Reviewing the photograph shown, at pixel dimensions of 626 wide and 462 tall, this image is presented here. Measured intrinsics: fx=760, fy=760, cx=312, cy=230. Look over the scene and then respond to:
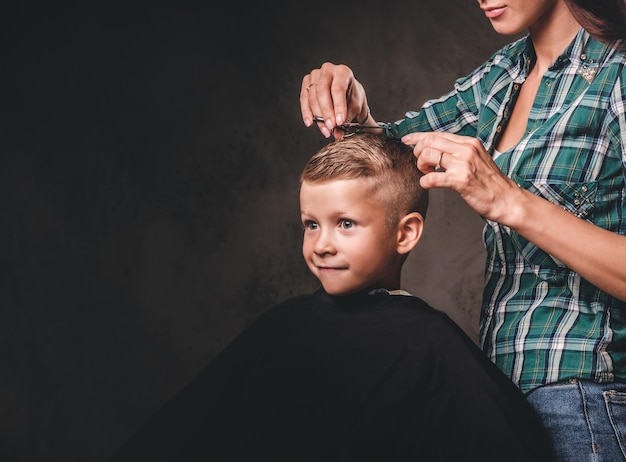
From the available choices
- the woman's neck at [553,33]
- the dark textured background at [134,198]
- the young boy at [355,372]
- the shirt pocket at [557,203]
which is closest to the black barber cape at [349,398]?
the young boy at [355,372]

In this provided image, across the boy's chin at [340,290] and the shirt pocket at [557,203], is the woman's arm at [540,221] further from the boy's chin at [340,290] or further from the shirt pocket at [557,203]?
the boy's chin at [340,290]

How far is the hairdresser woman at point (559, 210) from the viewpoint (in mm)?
1417

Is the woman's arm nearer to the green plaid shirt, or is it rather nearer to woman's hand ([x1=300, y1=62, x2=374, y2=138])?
the green plaid shirt

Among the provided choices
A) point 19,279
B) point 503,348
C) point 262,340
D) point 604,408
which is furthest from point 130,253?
point 604,408

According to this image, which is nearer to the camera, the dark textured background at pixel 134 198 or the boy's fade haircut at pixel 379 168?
the boy's fade haircut at pixel 379 168

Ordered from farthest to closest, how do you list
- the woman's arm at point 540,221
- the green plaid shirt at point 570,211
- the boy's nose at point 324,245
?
1. the boy's nose at point 324,245
2. the green plaid shirt at point 570,211
3. the woman's arm at point 540,221

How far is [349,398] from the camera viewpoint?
1561mm

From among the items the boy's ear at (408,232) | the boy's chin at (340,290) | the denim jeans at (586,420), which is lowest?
the denim jeans at (586,420)

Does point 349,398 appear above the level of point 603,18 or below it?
below

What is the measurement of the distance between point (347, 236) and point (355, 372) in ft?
0.98

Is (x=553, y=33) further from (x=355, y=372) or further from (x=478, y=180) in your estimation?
(x=355, y=372)

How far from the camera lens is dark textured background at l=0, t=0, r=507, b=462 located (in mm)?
3348

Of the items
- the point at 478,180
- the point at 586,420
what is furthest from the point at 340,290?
the point at 586,420

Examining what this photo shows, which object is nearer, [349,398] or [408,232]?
[349,398]
